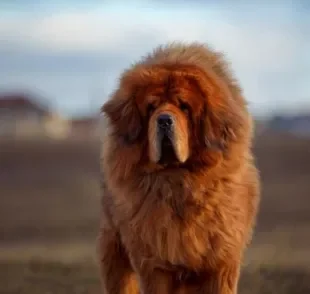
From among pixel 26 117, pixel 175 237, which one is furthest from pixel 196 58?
pixel 26 117

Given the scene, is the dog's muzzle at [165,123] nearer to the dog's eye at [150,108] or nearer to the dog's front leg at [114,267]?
the dog's eye at [150,108]

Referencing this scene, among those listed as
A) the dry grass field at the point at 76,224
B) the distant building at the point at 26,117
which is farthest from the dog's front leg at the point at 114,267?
the distant building at the point at 26,117

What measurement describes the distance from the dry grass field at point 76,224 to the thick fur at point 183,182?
89.4 inches

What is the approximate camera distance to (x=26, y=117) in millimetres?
79312

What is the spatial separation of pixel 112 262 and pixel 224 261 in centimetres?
98

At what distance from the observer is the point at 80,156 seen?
30.3 metres

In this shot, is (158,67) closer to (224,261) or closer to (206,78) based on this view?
(206,78)

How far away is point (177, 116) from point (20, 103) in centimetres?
7667

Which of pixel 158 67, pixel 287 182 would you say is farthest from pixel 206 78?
pixel 287 182

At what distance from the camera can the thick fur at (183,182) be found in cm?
671

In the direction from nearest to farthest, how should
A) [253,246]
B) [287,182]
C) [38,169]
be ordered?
[253,246]
[287,182]
[38,169]

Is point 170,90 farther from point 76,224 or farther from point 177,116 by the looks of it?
point 76,224

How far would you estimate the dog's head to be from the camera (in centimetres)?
657

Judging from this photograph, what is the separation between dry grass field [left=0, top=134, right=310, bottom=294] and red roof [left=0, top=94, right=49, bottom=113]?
50.5 meters
